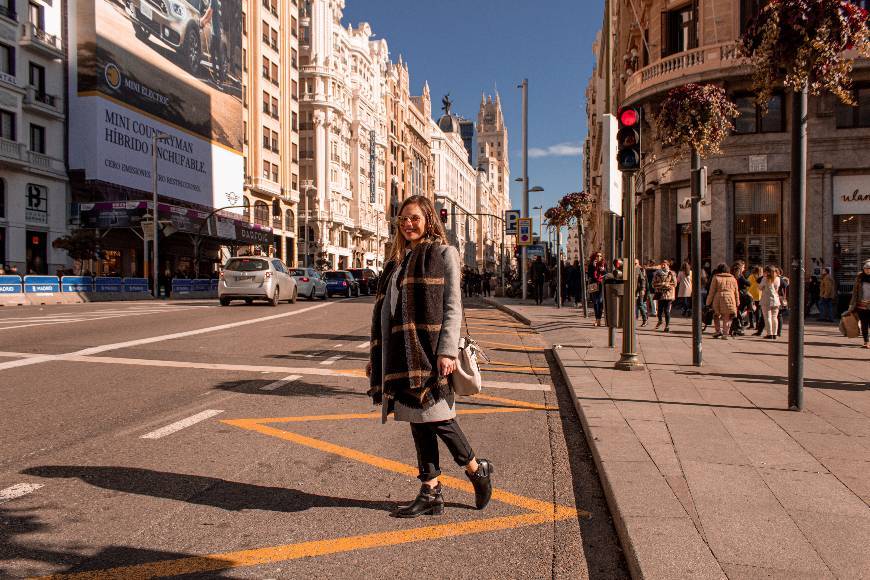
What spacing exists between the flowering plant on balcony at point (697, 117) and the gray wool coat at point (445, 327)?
7.71 m

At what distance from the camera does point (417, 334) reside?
3.51 m

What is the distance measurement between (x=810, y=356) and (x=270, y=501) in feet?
31.5

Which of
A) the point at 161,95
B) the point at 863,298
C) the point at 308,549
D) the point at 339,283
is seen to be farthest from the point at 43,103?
the point at 308,549

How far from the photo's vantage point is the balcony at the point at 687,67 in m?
23.0

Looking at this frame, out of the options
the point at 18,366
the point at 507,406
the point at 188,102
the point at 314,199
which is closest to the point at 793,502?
the point at 507,406

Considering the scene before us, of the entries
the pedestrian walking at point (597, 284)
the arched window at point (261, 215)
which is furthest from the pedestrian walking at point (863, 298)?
the arched window at point (261, 215)

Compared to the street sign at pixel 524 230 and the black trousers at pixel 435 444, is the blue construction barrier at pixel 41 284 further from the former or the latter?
the black trousers at pixel 435 444

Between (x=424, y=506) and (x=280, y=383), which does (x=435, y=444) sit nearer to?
(x=424, y=506)

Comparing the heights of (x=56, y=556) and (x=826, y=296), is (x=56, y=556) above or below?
below

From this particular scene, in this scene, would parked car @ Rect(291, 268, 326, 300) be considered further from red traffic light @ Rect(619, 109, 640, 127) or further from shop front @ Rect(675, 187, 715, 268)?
red traffic light @ Rect(619, 109, 640, 127)

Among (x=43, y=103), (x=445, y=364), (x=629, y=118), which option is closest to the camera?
(x=445, y=364)

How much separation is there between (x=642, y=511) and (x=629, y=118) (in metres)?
6.27

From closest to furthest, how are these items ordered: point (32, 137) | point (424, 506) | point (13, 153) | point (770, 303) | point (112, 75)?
point (424, 506) → point (770, 303) → point (13, 153) → point (32, 137) → point (112, 75)

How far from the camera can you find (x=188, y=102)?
4794 cm
